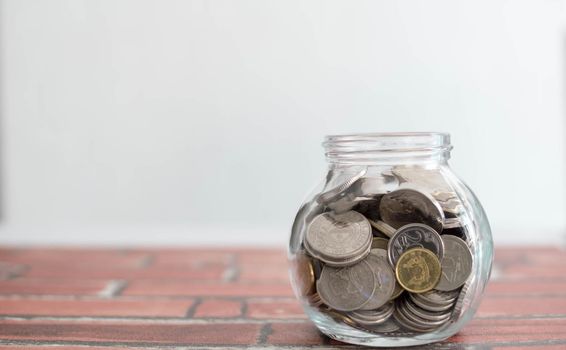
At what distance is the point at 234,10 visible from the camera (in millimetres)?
2354

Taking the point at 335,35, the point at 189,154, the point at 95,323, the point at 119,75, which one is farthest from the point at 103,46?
the point at 95,323

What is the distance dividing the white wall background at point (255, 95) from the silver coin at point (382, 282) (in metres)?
1.60

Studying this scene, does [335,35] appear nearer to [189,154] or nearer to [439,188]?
[189,154]

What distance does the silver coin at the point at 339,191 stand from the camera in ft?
2.49

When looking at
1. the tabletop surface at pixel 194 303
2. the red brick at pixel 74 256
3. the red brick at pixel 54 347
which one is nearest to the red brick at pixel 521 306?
the tabletop surface at pixel 194 303

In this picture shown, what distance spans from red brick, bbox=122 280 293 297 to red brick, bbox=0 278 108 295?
0.20ft

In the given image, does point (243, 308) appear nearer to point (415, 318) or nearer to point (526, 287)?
point (415, 318)

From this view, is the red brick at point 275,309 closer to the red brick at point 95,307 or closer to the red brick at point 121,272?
the red brick at point 95,307

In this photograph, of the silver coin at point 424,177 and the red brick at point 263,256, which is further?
the red brick at point 263,256

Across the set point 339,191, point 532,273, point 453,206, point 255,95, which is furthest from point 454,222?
point 255,95

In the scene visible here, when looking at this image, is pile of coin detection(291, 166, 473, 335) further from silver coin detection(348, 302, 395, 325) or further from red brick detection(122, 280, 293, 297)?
red brick detection(122, 280, 293, 297)

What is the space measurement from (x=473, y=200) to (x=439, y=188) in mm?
60

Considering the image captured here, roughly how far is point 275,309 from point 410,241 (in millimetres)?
330

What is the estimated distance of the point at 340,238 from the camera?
0.72 meters
